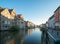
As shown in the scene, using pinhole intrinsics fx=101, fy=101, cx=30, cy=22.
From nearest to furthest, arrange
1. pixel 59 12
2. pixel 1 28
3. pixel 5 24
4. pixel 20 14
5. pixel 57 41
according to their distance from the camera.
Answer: pixel 57 41 → pixel 59 12 → pixel 1 28 → pixel 5 24 → pixel 20 14

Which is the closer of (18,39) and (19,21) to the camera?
(18,39)

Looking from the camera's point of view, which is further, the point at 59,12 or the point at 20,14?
the point at 20,14

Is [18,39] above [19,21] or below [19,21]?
below

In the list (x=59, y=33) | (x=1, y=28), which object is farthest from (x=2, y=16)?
(x=59, y=33)

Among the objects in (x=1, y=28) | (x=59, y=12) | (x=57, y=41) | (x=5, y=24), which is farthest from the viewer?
(x=5, y=24)

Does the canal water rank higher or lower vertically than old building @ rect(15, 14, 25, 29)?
lower

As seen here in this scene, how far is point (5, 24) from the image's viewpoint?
46.4m

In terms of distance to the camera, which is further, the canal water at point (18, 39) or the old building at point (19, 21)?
the old building at point (19, 21)

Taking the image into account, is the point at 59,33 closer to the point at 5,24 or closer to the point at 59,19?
the point at 59,19

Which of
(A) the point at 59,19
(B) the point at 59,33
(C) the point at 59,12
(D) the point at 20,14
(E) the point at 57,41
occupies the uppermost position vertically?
(D) the point at 20,14

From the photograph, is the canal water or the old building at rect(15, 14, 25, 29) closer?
the canal water

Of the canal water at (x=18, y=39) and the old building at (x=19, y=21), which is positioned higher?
the old building at (x=19, y=21)

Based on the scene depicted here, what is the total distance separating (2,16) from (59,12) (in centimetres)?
2457

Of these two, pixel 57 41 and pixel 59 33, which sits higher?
pixel 59 33
